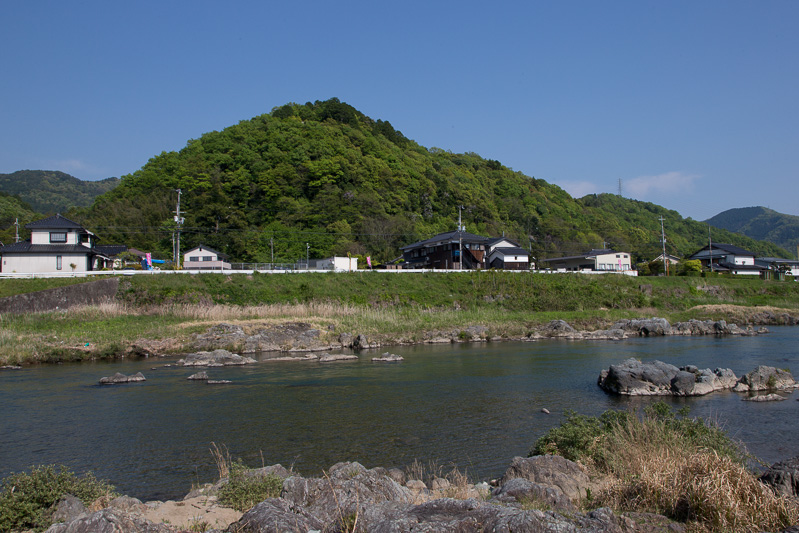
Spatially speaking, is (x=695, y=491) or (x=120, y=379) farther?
(x=120, y=379)

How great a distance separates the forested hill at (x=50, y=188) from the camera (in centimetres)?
12406

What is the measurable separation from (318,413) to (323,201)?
6561 cm

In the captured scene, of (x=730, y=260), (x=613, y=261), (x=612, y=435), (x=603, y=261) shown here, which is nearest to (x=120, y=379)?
(x=612, y=435)

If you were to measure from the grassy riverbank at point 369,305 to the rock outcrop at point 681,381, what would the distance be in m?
15.1

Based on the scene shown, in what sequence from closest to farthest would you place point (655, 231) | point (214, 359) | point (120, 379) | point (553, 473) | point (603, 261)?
point (553, 473) < point (120, 379) < point (214, 359) < point (603, 261) < point (655, 231)

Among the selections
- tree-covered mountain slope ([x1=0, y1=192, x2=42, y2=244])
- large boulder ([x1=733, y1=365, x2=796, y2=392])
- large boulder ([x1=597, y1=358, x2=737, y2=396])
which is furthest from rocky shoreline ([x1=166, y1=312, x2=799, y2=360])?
tree-covered mountain slope ([x1=0, y1=192, x2=42, y2=244])

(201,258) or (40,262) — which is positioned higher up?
(201,258)

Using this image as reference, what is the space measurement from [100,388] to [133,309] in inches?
656

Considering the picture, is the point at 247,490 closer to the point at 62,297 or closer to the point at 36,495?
the point at 36,495

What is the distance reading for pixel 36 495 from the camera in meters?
6.74

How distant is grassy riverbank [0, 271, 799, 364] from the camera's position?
86.7 ft

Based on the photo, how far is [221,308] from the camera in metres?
32.8

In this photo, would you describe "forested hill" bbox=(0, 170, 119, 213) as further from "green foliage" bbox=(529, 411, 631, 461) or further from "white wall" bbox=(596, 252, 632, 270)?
"green foliage" bbox=(529, 411, 631, 461)

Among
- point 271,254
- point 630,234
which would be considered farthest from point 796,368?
point 630,234
